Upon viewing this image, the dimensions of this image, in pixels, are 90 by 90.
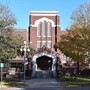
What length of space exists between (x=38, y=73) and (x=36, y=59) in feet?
12.1

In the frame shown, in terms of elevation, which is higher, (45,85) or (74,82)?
(74,82)

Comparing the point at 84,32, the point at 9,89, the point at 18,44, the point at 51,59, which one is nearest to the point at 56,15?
the point at 51,59

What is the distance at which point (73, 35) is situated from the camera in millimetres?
44062

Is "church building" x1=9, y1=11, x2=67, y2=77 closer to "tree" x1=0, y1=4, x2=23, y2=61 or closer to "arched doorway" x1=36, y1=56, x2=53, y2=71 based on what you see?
"arched doorway" x1=36, y1=56, x2=53, y2=71

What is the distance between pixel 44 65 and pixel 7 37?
1940 cm

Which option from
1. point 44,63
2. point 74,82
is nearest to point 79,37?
point 74,82

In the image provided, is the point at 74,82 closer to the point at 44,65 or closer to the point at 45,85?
the point at 45,85

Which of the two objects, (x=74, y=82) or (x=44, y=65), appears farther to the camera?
(x=44, y=65)

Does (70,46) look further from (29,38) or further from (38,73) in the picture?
(29,38)

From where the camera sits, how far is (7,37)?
45781 millimetres

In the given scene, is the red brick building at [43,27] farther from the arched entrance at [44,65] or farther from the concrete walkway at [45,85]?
the concrete walkway at [45,85]

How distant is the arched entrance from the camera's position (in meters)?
57.6

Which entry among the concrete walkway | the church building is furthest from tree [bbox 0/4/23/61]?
the church building

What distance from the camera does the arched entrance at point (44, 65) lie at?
189ft
